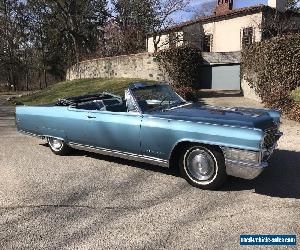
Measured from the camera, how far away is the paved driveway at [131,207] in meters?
4.10

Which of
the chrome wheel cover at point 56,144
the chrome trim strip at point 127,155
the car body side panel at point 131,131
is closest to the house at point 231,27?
the chrome wheel cover at point 56,144

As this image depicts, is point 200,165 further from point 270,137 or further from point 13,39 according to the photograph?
point 13,39

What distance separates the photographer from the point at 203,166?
537 cm

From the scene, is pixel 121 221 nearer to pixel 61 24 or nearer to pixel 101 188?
pixel 101 188

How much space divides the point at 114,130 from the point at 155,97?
3.06ft

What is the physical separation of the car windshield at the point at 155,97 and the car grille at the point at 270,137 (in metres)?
1.70

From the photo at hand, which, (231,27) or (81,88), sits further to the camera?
(231,27)

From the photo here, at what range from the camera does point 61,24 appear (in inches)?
1740

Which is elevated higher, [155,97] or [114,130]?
[155,97]

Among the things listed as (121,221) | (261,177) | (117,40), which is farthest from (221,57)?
(121,221)

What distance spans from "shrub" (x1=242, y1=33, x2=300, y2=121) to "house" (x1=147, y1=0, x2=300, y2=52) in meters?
7.57

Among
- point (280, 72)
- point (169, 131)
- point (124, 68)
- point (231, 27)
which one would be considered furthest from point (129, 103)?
point (231, 27)

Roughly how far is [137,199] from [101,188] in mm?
754

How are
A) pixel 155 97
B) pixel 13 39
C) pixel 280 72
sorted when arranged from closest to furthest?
pixel 155 97 < pixel 280 72 < pixel 13 39
